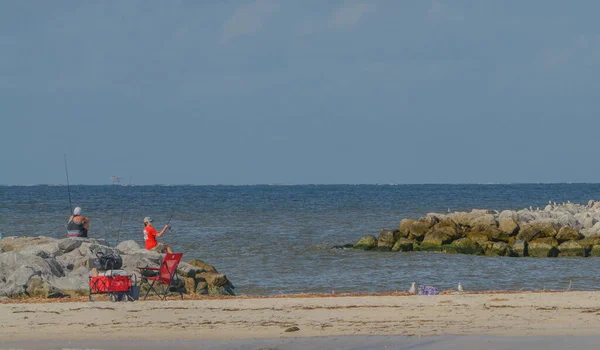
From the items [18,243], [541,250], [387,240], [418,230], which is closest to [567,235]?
[541,250]

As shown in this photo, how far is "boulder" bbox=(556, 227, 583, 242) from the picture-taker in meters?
29.4

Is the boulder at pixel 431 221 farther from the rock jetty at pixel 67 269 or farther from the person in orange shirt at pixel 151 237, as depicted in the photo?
the person in orange shirt at pixel 151 237

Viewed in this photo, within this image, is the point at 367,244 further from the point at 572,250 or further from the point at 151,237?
the point at 151,237

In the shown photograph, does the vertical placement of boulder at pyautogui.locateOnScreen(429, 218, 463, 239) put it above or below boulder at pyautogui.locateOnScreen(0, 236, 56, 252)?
below

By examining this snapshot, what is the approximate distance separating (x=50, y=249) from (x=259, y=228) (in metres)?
22.3

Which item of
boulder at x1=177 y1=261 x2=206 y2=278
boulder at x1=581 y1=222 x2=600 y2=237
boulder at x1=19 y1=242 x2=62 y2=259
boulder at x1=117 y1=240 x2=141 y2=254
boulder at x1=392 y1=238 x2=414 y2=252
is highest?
boulder at x1=19 y1=242 x2=62 y2=259

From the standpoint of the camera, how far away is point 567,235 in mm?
29453

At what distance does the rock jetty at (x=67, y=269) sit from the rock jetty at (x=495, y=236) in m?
12.7

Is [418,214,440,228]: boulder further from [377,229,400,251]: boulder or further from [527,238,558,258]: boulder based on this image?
[527,238,558,258]: boulder

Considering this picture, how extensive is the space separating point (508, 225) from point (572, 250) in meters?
3.11

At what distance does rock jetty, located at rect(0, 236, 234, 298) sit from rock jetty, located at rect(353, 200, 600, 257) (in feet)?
41.6

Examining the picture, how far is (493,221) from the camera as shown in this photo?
1229 inches

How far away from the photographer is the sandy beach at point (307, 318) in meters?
11.1

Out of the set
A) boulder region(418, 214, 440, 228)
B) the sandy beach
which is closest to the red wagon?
the sandy beach
